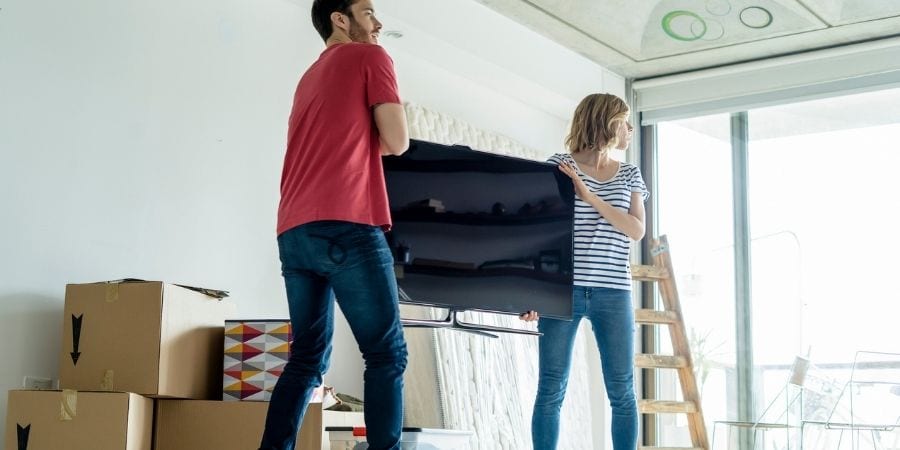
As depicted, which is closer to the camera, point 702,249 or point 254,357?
point 254,357

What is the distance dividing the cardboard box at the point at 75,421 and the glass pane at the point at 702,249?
146 inches

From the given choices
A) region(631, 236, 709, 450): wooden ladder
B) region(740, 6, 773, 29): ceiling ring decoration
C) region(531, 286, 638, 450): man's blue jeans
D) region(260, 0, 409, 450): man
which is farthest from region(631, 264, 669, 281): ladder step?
region(260, 0, 409, 450): man

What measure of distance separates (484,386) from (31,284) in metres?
2.11

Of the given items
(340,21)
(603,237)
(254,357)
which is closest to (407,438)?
(254,357)

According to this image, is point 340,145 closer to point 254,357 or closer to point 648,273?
point 254,357

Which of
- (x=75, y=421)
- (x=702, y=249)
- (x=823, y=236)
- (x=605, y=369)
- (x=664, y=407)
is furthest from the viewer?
(x=702, y=249)

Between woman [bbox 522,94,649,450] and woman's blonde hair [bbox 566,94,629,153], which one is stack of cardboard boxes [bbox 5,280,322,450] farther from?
woman's blonde hair [bbox 566,94,629,153]

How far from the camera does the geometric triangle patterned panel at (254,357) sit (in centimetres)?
311

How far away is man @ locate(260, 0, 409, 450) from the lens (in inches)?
85.8

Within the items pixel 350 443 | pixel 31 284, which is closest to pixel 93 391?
pixel 31 284

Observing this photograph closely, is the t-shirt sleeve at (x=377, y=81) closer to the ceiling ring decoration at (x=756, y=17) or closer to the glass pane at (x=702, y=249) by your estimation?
the ceiling ring decoration at (x=756, y=17)

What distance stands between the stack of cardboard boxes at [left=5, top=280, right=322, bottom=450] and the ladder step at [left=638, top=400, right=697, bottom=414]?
2.40m

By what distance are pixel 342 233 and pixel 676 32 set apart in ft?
12.0

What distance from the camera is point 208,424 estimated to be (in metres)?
3.00
